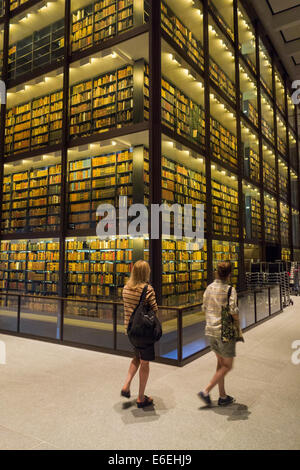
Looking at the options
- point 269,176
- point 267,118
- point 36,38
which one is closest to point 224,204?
point 269,176

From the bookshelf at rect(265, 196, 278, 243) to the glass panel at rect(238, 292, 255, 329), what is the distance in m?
8.79

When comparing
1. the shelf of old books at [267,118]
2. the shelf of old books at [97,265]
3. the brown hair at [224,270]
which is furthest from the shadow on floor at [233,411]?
the shelf of old books at [267,118]

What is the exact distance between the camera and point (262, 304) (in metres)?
6.70

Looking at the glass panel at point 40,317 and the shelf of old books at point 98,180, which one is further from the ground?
the shelf of old books at point 98,180

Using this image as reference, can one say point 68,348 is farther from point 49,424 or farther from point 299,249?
point 299,249

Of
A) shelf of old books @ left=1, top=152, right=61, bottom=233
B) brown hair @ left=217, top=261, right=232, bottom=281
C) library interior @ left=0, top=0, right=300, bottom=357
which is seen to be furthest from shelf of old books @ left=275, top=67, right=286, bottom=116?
brown hair @ left=217, top=261, right=232, bottom=281

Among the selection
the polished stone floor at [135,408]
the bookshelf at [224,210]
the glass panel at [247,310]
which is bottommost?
the polished stone floor at [135,408]

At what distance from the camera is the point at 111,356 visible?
4.21 m

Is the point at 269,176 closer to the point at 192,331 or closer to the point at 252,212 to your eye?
the point at 252,212

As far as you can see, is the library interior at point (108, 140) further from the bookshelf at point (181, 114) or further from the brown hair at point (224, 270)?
the brown hair at point (224, 270)

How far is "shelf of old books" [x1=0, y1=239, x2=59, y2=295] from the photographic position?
8.42 meters

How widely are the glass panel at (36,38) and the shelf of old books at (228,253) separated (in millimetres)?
7089

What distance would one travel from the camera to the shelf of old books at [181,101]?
25.1 feet
